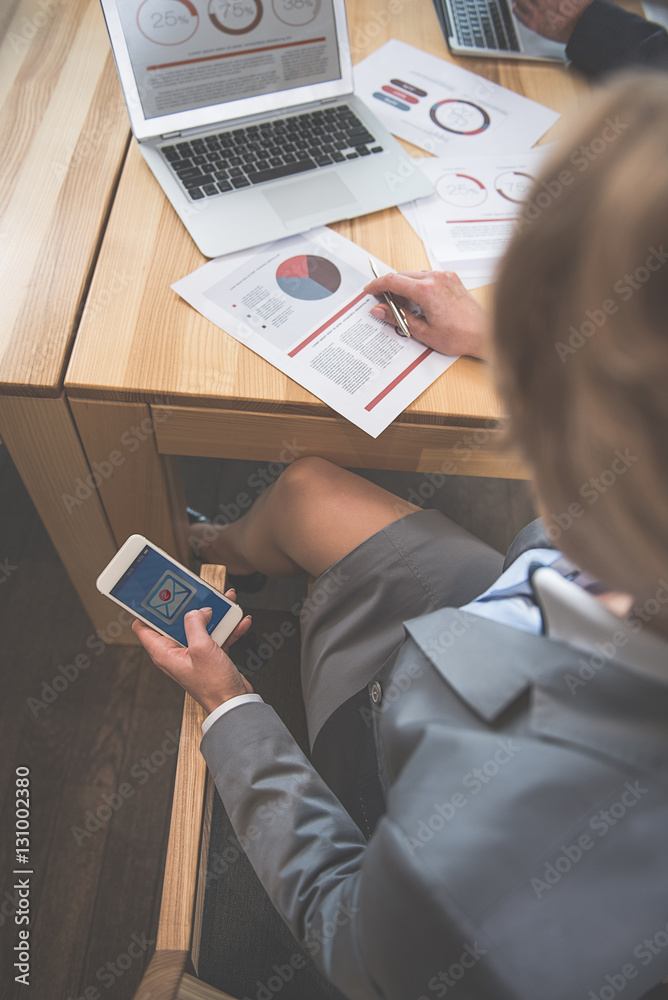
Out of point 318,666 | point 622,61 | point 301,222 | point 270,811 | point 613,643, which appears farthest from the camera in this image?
point 622,61

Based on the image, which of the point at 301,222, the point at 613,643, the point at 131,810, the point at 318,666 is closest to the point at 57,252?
the point at 301,222

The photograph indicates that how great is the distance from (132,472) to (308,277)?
346 millimetres

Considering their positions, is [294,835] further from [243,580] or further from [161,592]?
[243,580]

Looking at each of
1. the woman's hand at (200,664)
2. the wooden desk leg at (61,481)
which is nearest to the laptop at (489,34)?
the wooden desk leg at (61,481)

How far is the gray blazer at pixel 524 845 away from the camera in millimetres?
433

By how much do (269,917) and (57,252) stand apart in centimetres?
80

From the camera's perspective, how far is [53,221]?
0.88 metres

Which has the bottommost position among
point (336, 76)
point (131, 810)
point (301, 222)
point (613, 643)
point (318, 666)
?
point (131, 810)

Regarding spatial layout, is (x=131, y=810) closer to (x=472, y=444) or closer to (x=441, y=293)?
(x=472, y=444)

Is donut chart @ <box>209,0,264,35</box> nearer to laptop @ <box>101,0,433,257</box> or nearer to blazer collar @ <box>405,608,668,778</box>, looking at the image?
laptop @ <box>101,0,433,257</box>

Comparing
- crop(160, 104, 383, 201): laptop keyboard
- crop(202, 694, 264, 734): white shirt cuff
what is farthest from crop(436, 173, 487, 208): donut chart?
crop(202, 694, 264, 734): white shirt cuff

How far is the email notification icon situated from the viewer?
81 cm

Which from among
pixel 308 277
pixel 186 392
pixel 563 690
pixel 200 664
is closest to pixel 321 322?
pixel 308 277

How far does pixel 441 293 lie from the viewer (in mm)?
832
